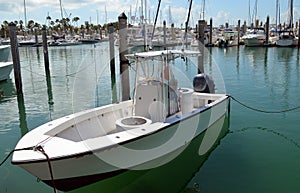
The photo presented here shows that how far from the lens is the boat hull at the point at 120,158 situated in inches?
181

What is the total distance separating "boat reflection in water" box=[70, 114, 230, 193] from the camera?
5.61m

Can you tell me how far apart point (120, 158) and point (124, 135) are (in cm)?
42

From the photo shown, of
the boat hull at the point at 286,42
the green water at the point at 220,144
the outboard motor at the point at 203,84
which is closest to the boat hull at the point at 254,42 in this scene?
the boat hull at the point at 286,42

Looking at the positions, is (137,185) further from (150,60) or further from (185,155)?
(150,60)

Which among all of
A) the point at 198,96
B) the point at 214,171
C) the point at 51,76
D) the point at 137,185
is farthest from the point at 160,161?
the point at 51,76

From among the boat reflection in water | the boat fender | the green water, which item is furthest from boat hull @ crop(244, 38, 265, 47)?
the boat fender

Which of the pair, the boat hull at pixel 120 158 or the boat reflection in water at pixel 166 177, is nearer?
the boat hull at pixel 120 158

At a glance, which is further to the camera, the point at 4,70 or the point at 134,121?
the point at 4,70

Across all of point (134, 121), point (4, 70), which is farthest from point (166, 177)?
point (4, 70)

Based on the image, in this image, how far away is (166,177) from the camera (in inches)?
244

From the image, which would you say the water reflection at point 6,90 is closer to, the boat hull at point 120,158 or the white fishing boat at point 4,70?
the white fishing boat at point 4,70

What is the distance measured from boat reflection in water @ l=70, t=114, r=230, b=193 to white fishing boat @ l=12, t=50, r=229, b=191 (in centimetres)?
20

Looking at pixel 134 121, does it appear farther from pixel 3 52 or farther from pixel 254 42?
pixel 254 42

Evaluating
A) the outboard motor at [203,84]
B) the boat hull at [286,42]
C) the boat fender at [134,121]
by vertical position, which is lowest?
the boat fender at [134,121]
